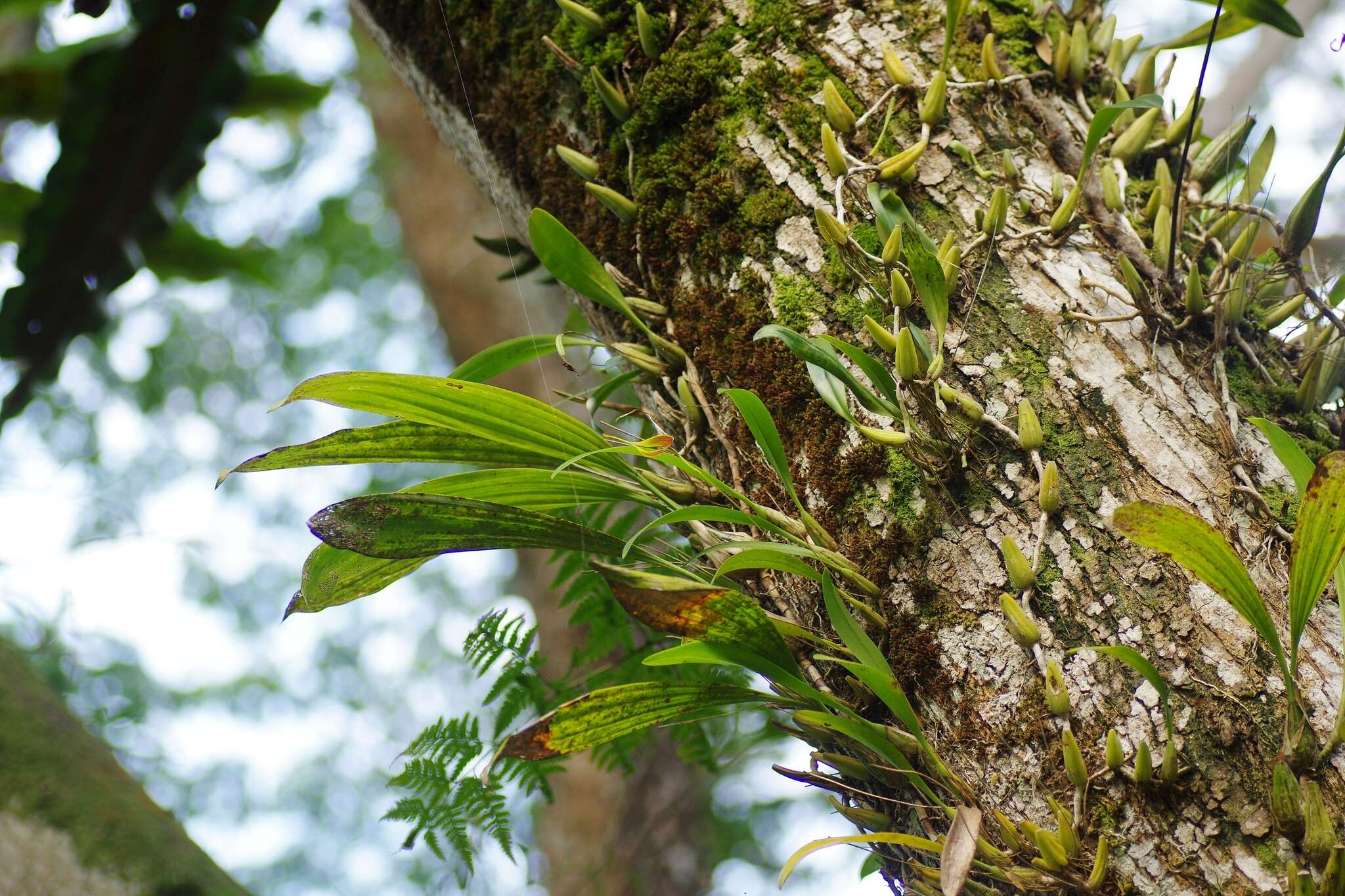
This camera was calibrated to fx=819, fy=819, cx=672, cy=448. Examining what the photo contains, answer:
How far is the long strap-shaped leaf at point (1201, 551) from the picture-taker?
1.61 feet

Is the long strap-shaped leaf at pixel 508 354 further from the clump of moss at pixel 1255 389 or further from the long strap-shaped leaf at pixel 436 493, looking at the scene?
the clump of moss at pixel 1255 389

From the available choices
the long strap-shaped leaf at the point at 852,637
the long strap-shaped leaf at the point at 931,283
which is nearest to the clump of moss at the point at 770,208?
the long strap-shaped leaf at the point at 931,283

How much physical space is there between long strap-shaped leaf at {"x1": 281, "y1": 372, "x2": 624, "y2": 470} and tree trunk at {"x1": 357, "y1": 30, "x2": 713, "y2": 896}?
1.16 meters

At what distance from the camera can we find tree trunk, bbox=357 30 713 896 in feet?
8.41

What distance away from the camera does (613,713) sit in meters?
0.63

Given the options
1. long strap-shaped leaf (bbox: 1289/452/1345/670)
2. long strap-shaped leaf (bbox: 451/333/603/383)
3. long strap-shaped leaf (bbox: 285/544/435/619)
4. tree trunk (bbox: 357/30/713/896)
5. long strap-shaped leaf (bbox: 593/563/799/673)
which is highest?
long strap-shaped leaf (bbox: 1289/452/1345/670)

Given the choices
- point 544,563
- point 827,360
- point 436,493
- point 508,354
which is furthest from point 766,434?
point 544,563

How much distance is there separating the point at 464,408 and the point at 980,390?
1.36 ft

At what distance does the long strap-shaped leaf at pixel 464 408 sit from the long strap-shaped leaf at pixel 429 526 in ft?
0.22

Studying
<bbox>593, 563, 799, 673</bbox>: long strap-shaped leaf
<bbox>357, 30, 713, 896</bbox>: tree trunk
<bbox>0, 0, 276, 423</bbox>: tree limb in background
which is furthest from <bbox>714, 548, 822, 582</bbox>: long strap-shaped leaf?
<bbox>357, 30, 713, 896</bbox>: tree trunk

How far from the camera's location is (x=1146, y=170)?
816 millimetres

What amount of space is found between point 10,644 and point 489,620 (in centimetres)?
80

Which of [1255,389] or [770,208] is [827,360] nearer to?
[770,208]

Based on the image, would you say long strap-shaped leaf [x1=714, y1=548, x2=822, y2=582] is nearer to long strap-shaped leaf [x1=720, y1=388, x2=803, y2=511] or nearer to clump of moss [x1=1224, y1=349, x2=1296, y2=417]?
long strap-shaped leaf [x1=720, y1=388, x2=803, y2=511]
